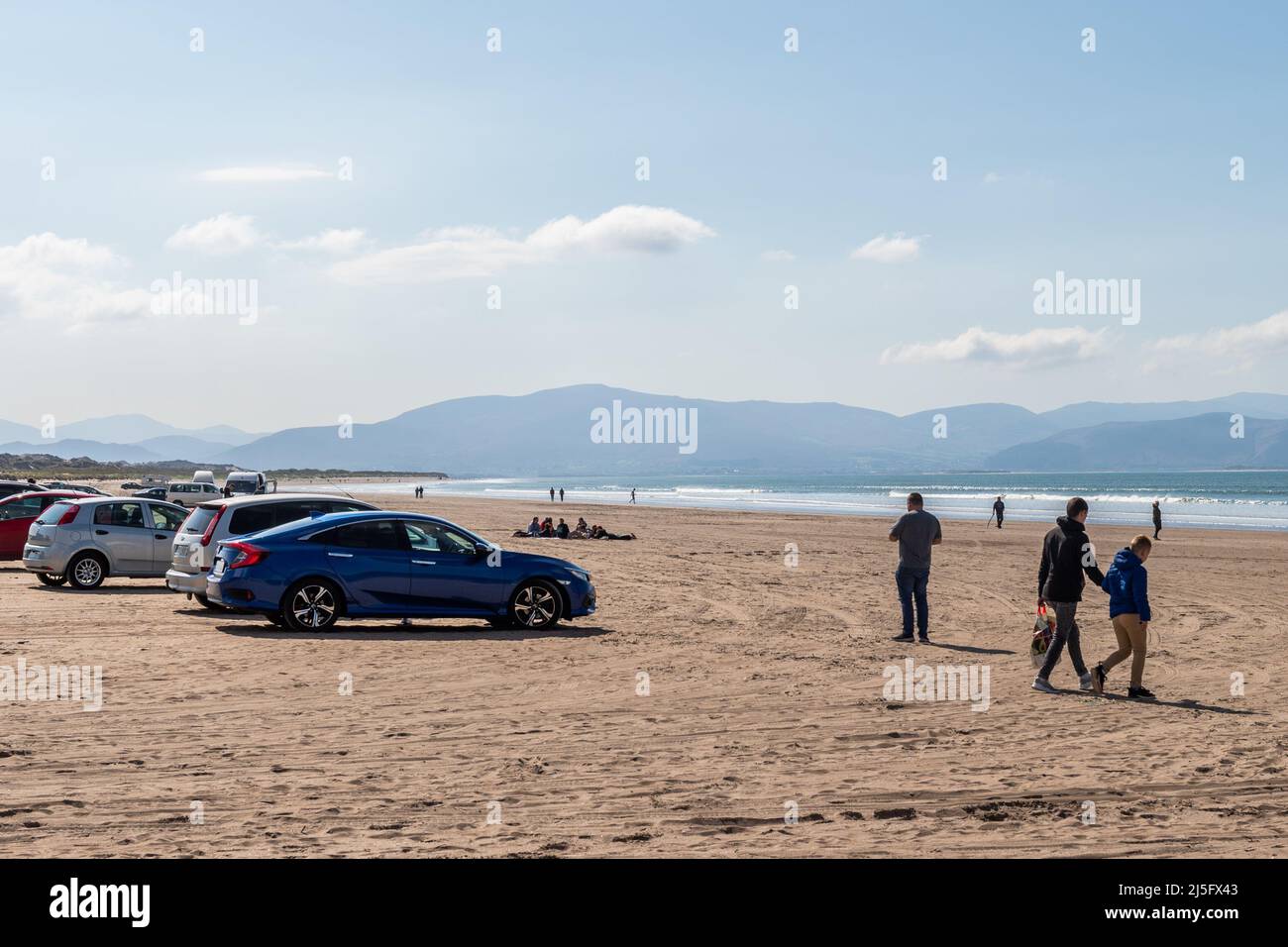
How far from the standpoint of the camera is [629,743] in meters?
9.15

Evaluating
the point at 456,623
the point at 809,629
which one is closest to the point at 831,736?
the point at 809,629

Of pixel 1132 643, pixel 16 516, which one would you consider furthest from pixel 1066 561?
pixel 16 516

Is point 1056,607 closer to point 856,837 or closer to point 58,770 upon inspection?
point 856,837

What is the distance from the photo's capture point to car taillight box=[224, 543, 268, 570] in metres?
15.8

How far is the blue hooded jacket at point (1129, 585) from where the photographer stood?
11.5m

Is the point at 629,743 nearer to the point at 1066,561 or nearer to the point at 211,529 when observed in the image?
the point at 1066,561

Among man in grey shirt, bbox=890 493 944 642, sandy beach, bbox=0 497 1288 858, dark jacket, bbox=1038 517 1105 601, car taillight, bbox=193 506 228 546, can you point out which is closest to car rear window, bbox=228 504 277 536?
car taillight, bbox=193 506 228 546

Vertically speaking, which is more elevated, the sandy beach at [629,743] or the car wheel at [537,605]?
the car wheel at [537,605]

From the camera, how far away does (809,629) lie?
1680 cm

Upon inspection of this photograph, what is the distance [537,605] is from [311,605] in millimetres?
2883

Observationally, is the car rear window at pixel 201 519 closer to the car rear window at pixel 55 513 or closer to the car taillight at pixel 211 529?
the car taillight at pixel 211 529

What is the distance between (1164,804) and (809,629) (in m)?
9.44

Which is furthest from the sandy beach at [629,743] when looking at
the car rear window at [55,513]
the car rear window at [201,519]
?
the car rear window at [55,513]

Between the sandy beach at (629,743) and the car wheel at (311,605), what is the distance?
366 millimetres
